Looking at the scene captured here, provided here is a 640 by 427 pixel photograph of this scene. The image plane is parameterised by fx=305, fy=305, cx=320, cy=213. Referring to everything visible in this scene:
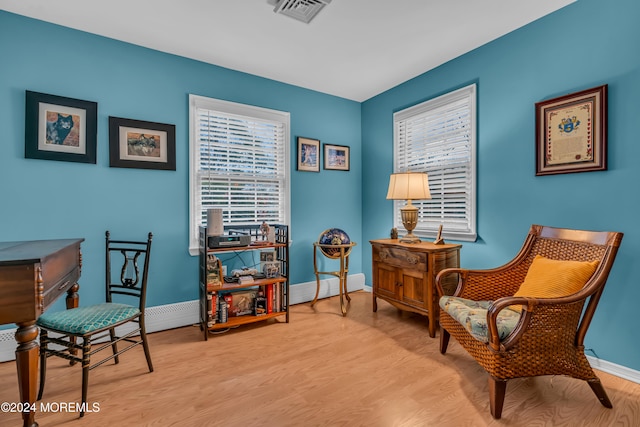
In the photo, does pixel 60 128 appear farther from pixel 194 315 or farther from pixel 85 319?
pixel 194 315

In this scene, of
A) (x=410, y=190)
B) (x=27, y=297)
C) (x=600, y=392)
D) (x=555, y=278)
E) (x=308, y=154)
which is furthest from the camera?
(x=308, y=154)

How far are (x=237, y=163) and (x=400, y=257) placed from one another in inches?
78.2

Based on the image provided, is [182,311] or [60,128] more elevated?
[60,128]

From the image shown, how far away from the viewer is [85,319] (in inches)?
72.0

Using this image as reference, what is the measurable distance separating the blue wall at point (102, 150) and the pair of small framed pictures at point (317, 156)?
1.85 ft

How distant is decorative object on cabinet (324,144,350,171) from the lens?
3963mm

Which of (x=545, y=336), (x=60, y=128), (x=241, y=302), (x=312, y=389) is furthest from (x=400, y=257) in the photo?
(x=60, y=128)

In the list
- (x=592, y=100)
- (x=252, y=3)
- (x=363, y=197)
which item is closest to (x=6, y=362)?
(x=252, y=3)

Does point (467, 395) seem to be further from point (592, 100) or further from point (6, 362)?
point (6, 362)

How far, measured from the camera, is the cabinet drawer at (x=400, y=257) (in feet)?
9.14

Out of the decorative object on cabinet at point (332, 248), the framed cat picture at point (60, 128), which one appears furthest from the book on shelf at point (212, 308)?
the framed cat picture at point (60, 128)

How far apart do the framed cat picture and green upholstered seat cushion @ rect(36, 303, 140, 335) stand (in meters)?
1.33

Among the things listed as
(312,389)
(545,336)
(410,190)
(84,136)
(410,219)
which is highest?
(84,136)

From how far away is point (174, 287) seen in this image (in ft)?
9.81
